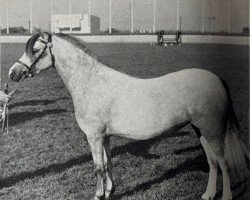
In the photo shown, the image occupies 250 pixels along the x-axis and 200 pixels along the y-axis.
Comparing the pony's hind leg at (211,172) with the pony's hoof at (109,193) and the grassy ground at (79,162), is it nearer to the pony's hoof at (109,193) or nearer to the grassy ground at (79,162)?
the grassy ground at (79,162)

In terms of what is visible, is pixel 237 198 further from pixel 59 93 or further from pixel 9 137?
pixel 59 93

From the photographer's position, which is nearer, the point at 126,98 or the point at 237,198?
the point at 126,98

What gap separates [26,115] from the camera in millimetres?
8391

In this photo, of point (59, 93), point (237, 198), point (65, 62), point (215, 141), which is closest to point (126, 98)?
point (65, 62)

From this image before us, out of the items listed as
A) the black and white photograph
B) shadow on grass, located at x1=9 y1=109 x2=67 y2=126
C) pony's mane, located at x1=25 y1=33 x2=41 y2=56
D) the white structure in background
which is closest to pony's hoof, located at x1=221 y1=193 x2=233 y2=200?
the black and white photograph

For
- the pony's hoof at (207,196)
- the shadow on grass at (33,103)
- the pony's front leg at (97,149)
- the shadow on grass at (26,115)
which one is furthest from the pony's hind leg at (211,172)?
the shadow on grass at (33,103)

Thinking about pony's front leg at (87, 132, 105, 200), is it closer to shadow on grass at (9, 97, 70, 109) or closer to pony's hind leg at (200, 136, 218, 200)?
pony's hind leg at (200, 136, 218, 200)

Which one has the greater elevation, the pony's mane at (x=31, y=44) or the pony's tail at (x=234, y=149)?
the pony's mane at (x=31, y=44)

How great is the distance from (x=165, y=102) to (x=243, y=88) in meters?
7.50

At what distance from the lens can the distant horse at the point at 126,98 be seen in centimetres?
392

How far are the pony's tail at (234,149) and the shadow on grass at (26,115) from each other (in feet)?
15.7

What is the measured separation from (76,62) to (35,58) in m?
0.44

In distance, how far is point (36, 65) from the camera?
4152 millimetres

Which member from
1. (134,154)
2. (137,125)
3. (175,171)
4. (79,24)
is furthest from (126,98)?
(79,24)
